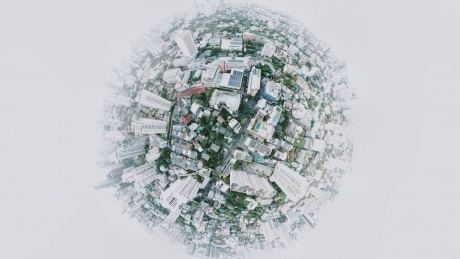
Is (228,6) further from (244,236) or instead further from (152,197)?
(244,236)

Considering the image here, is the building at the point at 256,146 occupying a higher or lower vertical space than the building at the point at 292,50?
lower

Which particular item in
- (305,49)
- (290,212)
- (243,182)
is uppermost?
(305,49)

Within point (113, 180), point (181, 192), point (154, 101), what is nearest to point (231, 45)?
point (154, 101)

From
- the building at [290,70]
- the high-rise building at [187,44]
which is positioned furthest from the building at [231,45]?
the building at [290,70]

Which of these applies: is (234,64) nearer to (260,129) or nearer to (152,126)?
(260,129)

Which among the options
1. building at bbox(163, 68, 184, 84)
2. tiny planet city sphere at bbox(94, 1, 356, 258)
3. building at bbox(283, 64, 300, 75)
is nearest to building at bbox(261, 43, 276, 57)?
tiny planet city sphere at bbox(94, 1, 356, 258)

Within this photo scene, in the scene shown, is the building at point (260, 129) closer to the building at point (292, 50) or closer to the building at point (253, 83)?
the building at point (253, 83)

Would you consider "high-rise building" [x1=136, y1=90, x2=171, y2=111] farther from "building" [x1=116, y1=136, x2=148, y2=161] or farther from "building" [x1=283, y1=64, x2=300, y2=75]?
"building" [x1=283, y1=64, x2=300, y2=75]

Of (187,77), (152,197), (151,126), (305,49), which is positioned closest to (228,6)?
(305,49)
